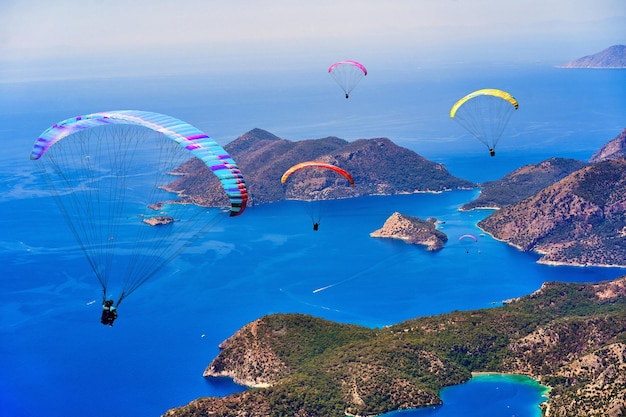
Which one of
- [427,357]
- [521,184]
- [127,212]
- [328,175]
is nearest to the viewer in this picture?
[427,357]

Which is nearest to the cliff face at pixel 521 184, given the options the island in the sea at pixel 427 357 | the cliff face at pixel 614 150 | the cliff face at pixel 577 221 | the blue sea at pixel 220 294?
the blue sea at pixel 220 294

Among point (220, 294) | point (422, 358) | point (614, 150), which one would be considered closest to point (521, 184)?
point (614, 150)

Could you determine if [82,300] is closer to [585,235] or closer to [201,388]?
[201,388]

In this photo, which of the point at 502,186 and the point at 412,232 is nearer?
the point at 412,232

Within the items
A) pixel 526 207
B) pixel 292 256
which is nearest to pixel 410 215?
pixel 526 207

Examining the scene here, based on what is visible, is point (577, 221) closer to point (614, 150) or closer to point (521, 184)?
point (521, 184)

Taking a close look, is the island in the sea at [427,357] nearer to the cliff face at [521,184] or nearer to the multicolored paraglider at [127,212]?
the multicolored paraglider at [127,212]

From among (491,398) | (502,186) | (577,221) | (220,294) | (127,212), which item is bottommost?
(491,398)

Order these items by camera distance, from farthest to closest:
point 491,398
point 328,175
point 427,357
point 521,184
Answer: point 328,175
point 521,184
point 427,357
point 491,398
